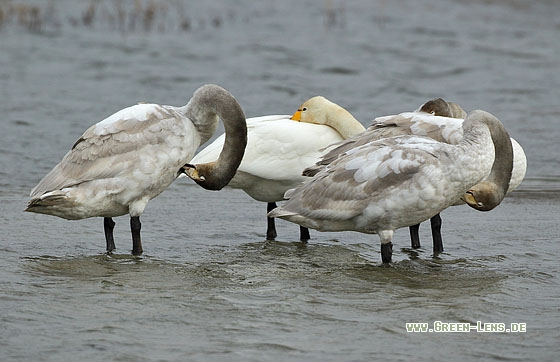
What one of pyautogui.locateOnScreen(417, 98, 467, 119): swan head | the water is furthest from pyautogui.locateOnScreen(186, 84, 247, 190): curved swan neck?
pyautogui.locateOnScreen(417, 98, 467, 119): swan head

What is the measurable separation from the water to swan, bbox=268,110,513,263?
39 cm

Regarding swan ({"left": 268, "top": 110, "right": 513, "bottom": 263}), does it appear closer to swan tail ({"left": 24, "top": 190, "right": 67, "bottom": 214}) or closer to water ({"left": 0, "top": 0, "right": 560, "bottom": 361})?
water ({"left": 0, "top": 0, "right": 560, "bottom": 361})

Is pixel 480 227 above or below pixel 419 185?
below

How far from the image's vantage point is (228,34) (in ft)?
66.9

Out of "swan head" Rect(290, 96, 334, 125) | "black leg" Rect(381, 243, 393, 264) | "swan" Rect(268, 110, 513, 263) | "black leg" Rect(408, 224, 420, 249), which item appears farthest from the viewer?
"swan head" Rect(290, 96, 334, 125)

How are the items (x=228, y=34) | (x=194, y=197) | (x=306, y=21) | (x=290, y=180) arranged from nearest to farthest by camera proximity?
(x=290, y=180) → (x=194, y=197) → (x=228, y=34) → (x=306, y=21)

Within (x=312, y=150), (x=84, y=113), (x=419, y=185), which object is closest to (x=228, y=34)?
→ (x=84, y=113)

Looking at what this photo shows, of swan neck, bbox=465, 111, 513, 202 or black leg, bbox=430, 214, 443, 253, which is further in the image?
black leg, bbox=430, 214, 443, 253

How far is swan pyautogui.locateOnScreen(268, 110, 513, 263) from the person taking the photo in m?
7.31

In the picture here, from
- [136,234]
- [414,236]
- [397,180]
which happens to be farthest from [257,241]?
[397,180]

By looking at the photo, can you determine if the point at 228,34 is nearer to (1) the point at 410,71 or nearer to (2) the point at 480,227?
(1) the point at 410,71

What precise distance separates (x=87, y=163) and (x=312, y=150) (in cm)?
210

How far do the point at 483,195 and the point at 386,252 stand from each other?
0.84 m

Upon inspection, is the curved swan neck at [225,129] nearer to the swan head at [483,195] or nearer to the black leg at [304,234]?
the black leg at [304,234]
